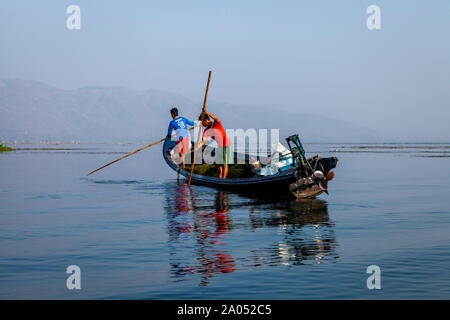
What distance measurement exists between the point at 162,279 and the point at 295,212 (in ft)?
31.0

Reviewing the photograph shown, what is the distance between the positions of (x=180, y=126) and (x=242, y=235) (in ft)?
48.9

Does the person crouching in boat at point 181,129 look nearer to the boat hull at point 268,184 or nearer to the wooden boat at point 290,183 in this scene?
the boat hull at point 268,184

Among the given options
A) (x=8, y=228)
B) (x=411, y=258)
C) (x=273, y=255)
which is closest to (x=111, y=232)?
(x=8, y=228)

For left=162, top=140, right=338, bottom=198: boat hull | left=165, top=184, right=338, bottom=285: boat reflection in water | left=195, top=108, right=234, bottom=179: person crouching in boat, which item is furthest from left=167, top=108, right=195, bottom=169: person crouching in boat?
left=165, top=184, right=338, bottom=285: boat reflection in water

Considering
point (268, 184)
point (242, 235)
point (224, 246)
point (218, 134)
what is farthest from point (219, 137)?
point (224, 246)

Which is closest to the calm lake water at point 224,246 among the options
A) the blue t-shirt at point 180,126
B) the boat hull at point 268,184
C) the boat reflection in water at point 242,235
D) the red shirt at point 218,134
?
the boat reflection in water at point 242,235

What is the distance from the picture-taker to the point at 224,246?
12.9m

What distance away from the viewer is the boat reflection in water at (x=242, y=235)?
11305 mm

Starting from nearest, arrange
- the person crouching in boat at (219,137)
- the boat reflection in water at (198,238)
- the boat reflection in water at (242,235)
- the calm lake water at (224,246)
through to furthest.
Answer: the calm lake water at (224,246) < the boat reflection in water at (198,238) < the boat reflection in water at (242,235) < the person crouching in boat at (219,137)

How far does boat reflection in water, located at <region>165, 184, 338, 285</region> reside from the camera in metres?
11.3

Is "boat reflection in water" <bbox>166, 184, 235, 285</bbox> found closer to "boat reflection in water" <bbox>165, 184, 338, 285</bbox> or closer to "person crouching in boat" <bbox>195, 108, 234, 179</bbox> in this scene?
"boat reflection in water" <bbox>165, 184, 338, 285</bbox>

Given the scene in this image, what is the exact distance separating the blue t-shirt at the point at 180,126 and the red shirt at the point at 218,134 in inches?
169

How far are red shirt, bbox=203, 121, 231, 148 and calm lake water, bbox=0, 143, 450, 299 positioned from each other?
231 centimetres

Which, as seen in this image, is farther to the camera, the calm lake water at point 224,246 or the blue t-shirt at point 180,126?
the blue t-shirt at point 180,126
